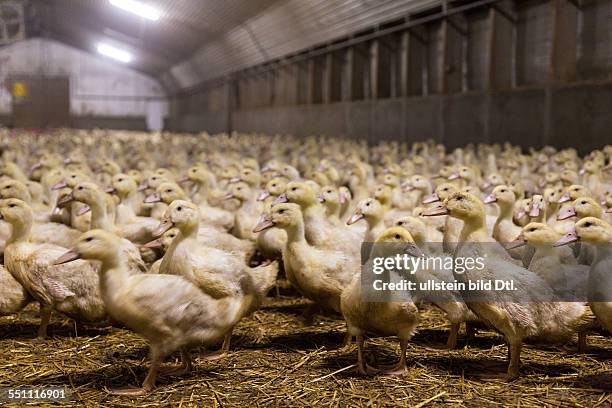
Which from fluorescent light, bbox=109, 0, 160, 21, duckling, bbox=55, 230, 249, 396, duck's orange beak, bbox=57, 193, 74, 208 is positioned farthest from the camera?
fluorescent light, bbox=109, 0, 160, 21

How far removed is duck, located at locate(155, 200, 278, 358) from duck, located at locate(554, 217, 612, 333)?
78.8 inches

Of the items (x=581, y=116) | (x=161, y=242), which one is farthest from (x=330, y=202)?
(x=581, y=116)

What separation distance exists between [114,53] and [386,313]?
141 feet

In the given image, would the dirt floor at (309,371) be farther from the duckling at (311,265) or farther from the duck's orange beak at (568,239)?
the duck's orange beak at (568,239)

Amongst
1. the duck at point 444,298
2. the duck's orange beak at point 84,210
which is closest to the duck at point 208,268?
the duck at point 444,298

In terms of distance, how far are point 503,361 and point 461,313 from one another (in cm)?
41

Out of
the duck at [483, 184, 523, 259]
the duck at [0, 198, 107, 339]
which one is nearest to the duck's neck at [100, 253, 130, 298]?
the duck at [0, 198, 107, 339]

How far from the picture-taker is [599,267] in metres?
4.32

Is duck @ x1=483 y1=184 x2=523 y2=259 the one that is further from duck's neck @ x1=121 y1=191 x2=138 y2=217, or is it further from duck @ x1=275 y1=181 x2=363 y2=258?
duck's neck @ x1=121 y1=191 x2=138 y2=217

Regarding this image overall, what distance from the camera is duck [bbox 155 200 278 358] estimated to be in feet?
14.4

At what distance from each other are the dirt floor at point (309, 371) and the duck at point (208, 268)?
46 cm

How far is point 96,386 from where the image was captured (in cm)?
424

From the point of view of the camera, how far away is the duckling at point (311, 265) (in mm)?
5062

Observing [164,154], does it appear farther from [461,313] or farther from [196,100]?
[196,100]
